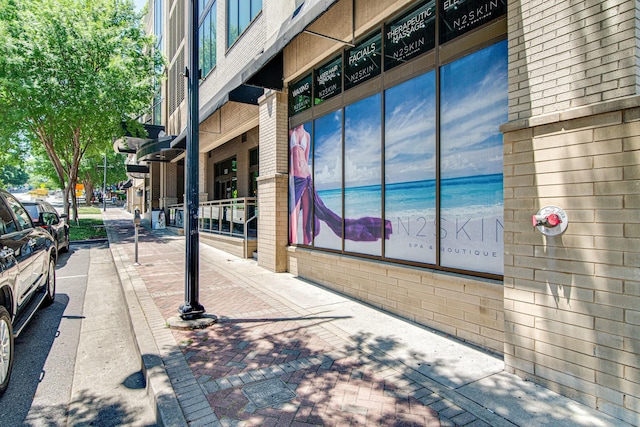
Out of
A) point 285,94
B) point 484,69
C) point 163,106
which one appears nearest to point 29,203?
point 285,94

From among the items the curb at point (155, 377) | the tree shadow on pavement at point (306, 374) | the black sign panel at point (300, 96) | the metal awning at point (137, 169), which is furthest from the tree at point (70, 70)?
the tree shadow on pavement at point (306, 374)

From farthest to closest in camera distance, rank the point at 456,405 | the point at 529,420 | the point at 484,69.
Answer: the point at 484,69
the point at 456,405
the point at 529,420

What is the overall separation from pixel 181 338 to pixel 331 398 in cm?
220

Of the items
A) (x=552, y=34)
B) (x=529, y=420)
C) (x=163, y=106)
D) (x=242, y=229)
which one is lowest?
(x=529, y=420)

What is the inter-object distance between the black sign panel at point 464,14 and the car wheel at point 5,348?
5.78 meters

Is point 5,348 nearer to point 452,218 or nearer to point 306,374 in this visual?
point 306,374

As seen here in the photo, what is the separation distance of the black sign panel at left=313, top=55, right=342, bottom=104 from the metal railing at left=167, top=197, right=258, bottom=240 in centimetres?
408

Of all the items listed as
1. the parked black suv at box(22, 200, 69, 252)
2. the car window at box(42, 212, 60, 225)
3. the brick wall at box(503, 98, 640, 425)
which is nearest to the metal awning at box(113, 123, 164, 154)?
the parked black suv at box(22, 200, 69, 252)

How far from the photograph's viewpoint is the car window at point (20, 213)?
522 centimetres

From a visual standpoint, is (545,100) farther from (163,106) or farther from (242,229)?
(163,106)

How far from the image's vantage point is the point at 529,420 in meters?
2.89

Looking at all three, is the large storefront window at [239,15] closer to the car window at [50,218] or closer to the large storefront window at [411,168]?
the large storefront window at [411,168]

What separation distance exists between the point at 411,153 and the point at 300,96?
3718mm

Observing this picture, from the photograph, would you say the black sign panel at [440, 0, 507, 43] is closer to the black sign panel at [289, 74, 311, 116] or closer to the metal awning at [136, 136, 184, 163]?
the black sign panel at [289, 74, 311, 116]
